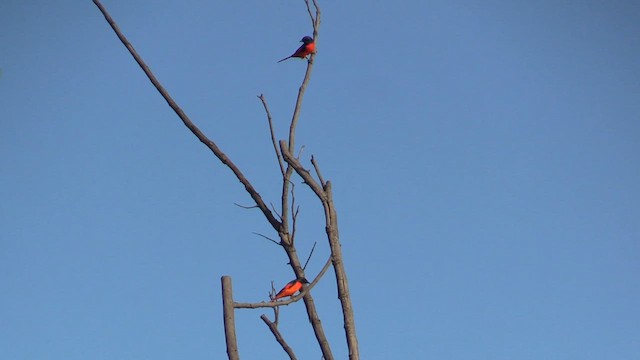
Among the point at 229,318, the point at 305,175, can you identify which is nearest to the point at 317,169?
the point at 305,175

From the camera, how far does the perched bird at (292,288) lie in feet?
11.8

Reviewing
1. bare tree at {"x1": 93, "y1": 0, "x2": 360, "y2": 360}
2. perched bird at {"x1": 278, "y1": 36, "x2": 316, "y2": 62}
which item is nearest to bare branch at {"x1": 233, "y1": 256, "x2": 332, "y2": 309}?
bare tree at {"x1": 93, "y1": 0, "x2": 360, "y2": 360}

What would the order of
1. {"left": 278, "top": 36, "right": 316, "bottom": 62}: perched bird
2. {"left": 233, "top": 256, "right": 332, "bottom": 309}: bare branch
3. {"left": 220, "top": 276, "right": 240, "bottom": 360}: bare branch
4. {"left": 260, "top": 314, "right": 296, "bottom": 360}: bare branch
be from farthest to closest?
1. {"left": 278, "top": 36, "right": 316, "bottom": 62}: perched bird
2. {"left": 260, "top": 314, "right": 296, "bottom": 360}: bare branch
3. {"left": 233, "top": 256, "right": 332, "bottom": 309}: bare branch
4. {"left": 220, "top": 276, "right": 240, "bottom": 360}: bare branch

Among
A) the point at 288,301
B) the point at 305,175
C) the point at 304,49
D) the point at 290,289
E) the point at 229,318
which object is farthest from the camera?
the point at 304,49

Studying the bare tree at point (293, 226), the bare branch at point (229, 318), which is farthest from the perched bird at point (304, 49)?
the bare branch at point (229, 318)

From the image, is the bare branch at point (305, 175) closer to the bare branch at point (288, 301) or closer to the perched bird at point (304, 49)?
the bare branch at point (288, 301)

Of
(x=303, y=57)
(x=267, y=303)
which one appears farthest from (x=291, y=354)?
(x=303, y=57)

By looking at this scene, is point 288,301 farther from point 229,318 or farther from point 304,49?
point 304,49

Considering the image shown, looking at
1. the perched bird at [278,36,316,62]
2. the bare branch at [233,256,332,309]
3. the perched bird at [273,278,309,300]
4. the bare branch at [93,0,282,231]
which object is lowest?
the bare branch at [233,256,332,309]

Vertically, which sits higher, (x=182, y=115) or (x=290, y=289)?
(x=182, y=115)

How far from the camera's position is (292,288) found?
13.2 ft

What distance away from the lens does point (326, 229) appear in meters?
3.39

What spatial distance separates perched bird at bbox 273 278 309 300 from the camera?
3.59 metres

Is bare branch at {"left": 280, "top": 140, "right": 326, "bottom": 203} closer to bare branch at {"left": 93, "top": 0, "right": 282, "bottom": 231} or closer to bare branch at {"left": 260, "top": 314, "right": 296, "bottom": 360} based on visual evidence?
bare branch at {"left": 93, "top": 0, "right": 282, "bottom": 231}
